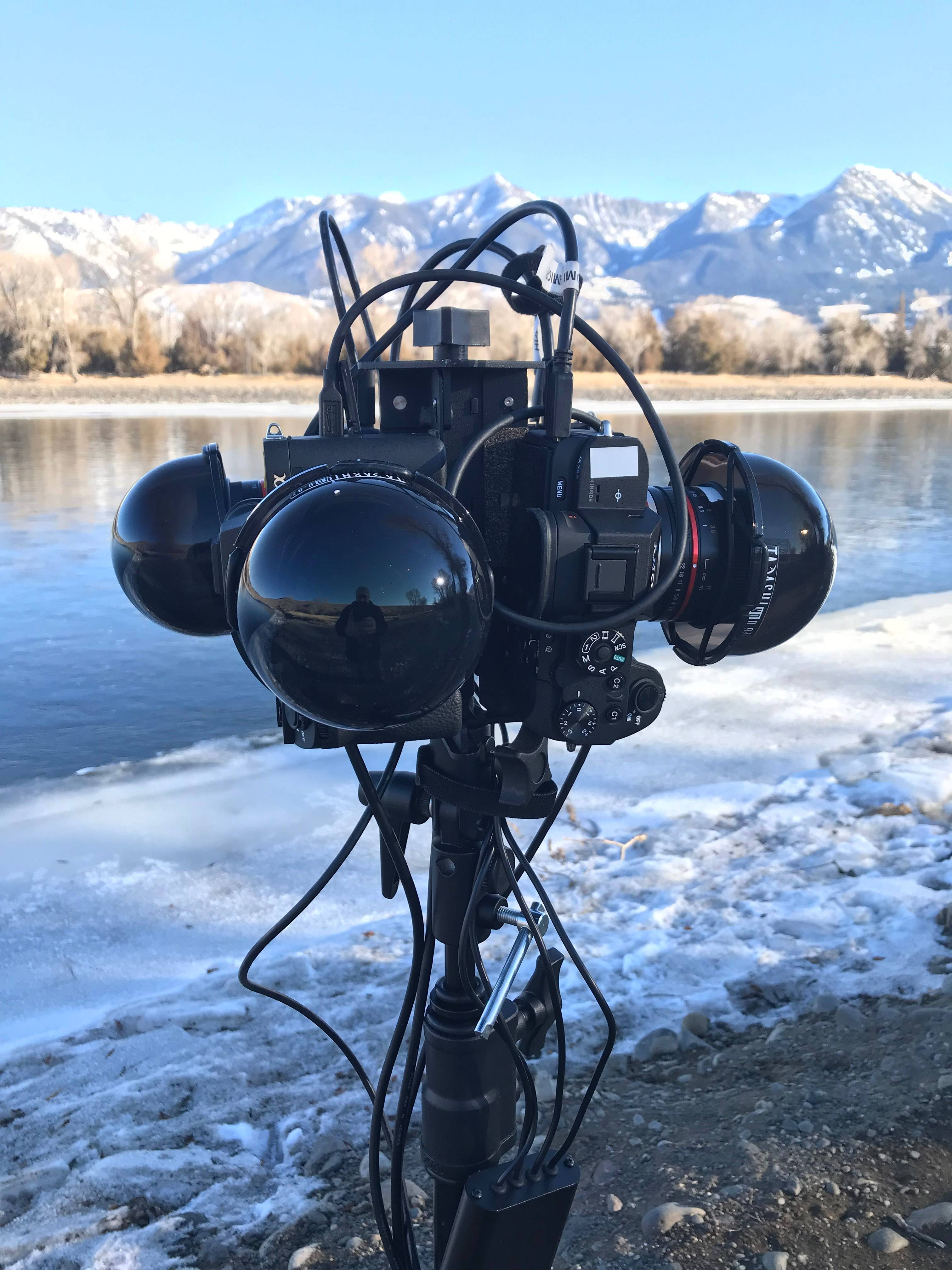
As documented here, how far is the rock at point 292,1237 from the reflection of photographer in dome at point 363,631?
1312mm

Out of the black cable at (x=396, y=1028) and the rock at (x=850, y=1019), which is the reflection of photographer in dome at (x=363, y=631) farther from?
the rock at (x=850, y=1019)

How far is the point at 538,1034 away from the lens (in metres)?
1.74

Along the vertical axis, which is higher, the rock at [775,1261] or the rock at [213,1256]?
the rock at [775,1261]

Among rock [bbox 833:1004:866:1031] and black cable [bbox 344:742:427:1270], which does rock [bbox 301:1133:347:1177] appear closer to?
black cable [bbox 344:742:427:1270]

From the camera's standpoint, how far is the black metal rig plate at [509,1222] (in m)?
1.46

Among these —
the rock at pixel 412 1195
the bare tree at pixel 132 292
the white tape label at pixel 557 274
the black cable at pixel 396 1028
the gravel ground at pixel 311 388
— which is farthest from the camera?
the bare tree at pixel 132 292

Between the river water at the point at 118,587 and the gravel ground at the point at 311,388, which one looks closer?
the river water at the point at 118,587

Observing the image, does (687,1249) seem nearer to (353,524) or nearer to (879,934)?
(879,934)

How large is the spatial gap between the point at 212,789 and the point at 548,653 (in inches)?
119

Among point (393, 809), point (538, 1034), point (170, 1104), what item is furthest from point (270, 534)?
point (170, 1104)

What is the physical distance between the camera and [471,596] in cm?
119

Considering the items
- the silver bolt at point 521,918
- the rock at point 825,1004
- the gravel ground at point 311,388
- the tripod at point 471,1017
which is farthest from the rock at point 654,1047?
the gravel ground at point 311,388

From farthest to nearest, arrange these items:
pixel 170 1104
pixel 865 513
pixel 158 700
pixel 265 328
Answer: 1. pixel 265 328
2. pixel 865 513
3. pixel 158 700
4. pixel 170 1104

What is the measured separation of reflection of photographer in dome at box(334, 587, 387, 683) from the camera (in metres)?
1.11
